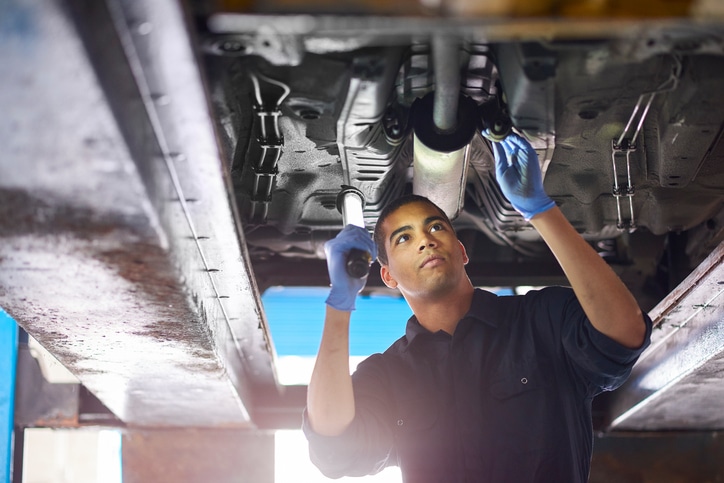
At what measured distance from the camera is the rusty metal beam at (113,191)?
1173mm

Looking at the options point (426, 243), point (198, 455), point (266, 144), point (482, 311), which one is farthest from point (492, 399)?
point (198, 455)

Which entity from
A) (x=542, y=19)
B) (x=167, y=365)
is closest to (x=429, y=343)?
(x=167, y=365)

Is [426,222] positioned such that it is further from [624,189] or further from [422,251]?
[624,189]

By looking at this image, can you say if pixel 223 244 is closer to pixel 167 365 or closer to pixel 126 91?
pixel 126 91

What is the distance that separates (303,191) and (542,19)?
3.56 feet

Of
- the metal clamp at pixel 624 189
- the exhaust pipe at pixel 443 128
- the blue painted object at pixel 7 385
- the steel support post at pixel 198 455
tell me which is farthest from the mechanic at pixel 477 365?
the blue painted object at pixel 7 385

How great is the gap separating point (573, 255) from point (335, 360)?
59 cm

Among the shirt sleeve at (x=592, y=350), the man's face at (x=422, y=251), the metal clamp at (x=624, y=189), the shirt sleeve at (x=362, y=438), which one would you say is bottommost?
the shirt sleeve at (x=362, y=438)

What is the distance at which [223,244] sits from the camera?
1779 millimetres

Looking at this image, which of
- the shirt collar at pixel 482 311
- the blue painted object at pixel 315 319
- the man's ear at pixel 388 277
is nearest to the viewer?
the shirt collar at pixel 482 311

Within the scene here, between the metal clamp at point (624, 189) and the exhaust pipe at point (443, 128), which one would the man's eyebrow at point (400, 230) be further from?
the metal clamp at point (624, 189)

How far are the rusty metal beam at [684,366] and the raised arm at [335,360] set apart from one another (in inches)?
35.1

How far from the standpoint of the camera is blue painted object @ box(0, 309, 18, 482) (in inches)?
117

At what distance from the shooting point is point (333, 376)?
1.90 metres
